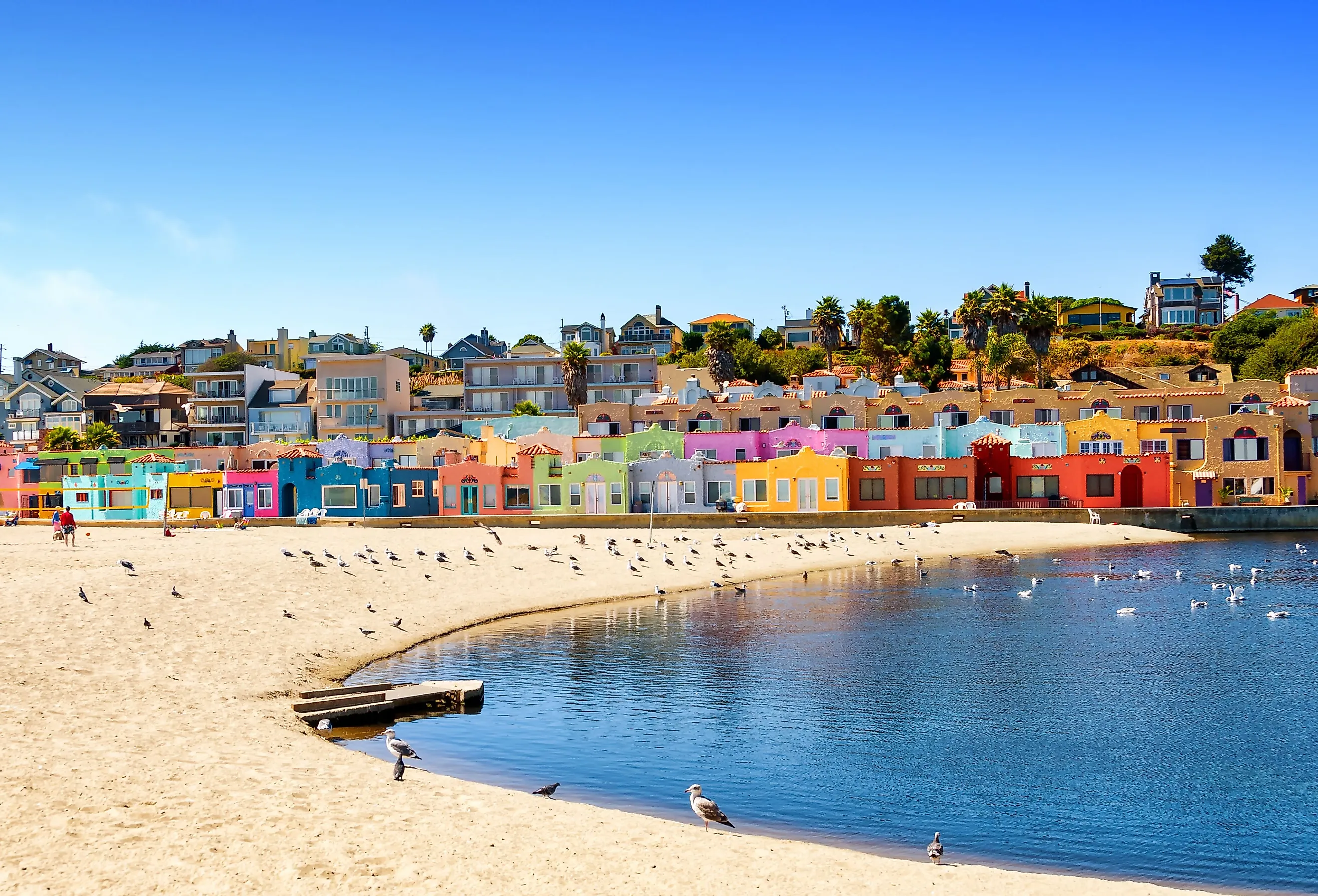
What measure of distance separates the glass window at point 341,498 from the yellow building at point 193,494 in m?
8.15

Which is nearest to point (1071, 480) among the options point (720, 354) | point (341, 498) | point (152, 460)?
point (720, 354)

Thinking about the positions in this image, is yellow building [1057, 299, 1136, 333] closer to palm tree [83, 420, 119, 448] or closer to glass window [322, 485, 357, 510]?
glass window [322, 485, 357, 510]

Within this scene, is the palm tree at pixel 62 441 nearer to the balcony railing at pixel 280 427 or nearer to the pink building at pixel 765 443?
the balcony railing at pixel 280 427

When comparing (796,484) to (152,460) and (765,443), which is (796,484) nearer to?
(765,443)

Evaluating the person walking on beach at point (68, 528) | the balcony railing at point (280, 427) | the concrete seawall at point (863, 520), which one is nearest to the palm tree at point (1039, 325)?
the concrete seawall at point (863, 520)

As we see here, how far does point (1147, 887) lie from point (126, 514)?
255 ft

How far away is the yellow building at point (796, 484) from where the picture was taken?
72.8m

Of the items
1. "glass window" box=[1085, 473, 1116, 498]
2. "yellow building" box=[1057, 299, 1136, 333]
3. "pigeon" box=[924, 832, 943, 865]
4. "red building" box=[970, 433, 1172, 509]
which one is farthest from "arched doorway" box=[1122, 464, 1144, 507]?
"yellow building" box=[1057, 299, 1136, 333]

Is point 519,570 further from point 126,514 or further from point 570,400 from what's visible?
point 570,400

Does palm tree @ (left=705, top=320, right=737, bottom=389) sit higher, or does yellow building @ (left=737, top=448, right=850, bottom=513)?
palm tree @ (left=705, top=320, right=737, bottom=389)

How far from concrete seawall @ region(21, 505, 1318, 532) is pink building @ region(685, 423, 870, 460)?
835 centimetres

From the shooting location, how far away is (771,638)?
3478 centimetres

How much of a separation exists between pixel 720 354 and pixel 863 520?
39.0 m

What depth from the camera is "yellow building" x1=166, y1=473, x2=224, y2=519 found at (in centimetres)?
7819
